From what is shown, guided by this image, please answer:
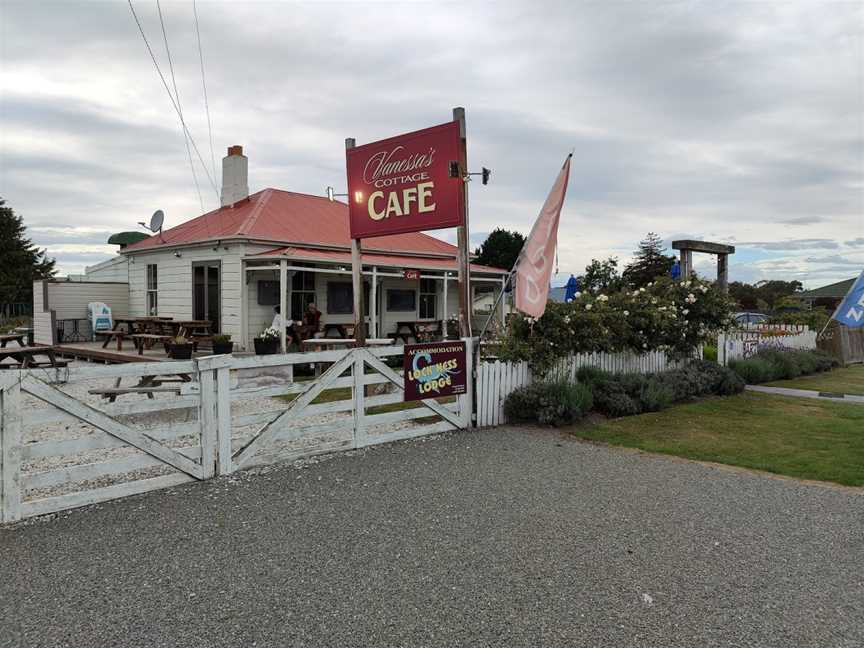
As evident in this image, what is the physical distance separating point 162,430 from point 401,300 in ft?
48.4

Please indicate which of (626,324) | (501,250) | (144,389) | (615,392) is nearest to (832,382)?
(626,324)

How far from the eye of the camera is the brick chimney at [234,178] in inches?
779

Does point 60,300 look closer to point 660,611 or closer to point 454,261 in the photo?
point 454,261

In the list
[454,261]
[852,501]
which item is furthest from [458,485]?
[454,261]

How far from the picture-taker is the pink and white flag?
7.94 meters

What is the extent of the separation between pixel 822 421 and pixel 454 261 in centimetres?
1385

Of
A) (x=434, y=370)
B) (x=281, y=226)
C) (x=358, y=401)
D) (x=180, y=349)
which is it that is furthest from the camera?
(x=281, y=226)

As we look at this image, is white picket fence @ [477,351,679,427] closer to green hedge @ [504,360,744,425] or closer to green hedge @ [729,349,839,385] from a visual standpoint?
green hedge @ [504,360,744,425]

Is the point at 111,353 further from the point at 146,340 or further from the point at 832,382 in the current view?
the point at 832,382

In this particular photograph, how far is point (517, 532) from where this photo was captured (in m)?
4.41

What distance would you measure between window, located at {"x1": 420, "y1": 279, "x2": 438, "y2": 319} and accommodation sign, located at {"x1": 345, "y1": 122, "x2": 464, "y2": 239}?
11262mm

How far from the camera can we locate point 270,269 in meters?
15.7

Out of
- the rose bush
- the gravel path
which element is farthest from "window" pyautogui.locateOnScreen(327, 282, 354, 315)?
the gravel path

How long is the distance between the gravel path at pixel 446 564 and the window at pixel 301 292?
1159 centimetres
